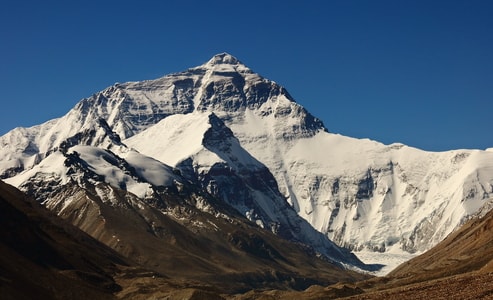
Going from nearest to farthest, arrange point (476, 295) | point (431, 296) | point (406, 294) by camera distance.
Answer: point (476, 295), point (431, 296), point (406, 294)

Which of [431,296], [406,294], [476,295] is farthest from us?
[406,294]

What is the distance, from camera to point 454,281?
191375 millimetres

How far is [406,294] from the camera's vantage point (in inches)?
7382

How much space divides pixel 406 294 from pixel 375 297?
6.13m

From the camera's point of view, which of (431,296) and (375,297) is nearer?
(431,296)

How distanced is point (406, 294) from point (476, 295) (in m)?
39.4

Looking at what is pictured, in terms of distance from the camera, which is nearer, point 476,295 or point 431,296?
point 476,295

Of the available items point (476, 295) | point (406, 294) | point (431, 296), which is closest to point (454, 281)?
point (406, 294)

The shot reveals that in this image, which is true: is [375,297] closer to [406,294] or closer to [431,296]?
[406,294]

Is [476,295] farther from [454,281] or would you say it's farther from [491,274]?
[454,281]

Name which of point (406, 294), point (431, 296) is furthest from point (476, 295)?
point (406, 294)

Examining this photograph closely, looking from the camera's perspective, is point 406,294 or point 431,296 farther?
point 406,294

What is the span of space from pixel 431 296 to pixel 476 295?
64.5ft

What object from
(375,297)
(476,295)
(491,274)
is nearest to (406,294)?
(375,297)
